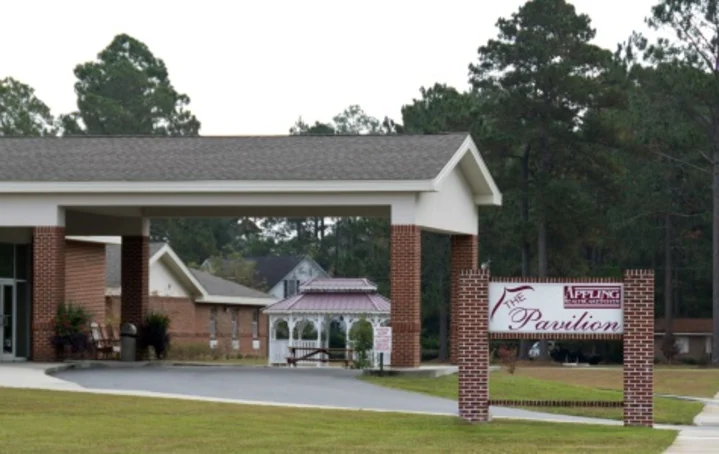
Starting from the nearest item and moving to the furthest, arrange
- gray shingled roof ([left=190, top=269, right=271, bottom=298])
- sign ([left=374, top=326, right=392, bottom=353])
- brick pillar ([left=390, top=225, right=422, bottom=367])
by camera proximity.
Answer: sign ([left=374, top=326, right=392, bottom=353]) → brick pillar ([left=390, top=225, right=422, bottom=367]) → gray shingled roof ([left=190, top=269, right=271, bottom=298])

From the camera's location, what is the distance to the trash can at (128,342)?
43.1 metres

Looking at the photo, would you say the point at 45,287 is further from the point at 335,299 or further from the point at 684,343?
the point at 684,343

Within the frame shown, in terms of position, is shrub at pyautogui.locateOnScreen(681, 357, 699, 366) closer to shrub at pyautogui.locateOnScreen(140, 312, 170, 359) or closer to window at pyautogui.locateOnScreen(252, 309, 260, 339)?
window at pyautogui.locateOnScreen(252, 309, 260, 339)

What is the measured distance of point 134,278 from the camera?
1762 inches

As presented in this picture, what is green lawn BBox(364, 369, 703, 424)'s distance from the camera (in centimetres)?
3113

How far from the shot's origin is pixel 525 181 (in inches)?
3046

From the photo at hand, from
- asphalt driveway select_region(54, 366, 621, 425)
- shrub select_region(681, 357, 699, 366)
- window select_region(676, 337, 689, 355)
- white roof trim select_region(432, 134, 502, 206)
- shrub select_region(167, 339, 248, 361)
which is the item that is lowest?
shrub select_region(681, 357, 699, 366)

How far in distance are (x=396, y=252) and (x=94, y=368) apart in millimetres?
8177

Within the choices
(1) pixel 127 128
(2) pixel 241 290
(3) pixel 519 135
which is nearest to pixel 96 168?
(2) pixel 241 290

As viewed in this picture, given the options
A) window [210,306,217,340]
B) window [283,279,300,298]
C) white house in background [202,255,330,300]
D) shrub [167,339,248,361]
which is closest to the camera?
shrub [167,339,248,361]

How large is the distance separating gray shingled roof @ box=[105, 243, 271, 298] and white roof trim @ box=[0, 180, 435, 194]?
17.5m

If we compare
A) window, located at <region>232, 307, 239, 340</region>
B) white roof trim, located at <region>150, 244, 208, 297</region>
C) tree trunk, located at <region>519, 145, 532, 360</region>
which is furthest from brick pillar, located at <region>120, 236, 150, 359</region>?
tree trunk, located at <region>519, 145, 532, 360</region>

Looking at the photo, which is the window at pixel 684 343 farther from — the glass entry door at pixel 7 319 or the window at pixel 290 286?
the glass entry door at pixel 7 319

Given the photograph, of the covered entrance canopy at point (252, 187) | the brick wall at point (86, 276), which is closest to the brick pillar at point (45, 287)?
the covered entrance canopy at point (252, 187)
